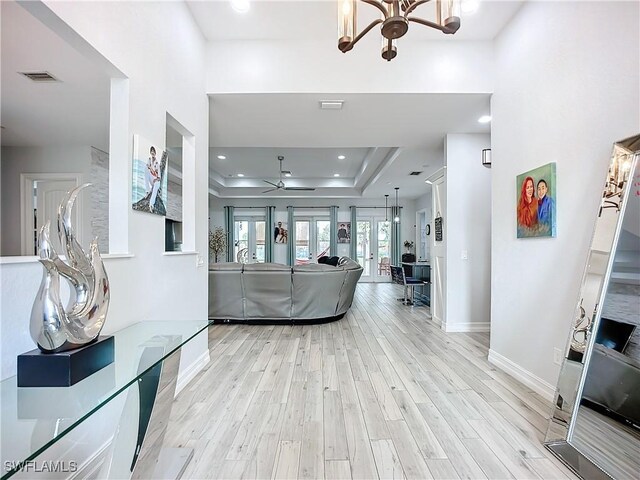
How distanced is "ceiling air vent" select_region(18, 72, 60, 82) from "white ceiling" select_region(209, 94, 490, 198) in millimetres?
1434

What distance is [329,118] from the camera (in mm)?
3855

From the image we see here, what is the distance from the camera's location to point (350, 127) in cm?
412

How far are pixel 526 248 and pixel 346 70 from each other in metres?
2.49

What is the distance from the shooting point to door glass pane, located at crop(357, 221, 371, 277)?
10.8 meters

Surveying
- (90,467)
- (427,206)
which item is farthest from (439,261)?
(427,206)

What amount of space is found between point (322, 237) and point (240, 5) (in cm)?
837

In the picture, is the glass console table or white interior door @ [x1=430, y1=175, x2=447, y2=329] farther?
white interior door @ [x1=430, y1=175, x2=447, y2=329]

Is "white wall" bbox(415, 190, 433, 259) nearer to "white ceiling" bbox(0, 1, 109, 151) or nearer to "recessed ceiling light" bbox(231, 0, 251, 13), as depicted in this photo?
"recessed ceiling light" bbox(231, 0, 251, 13)

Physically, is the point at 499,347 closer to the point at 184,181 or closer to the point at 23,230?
the point at 184,181

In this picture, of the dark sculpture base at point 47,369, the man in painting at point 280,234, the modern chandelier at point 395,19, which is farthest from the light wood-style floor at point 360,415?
the man in painting at point 280,234

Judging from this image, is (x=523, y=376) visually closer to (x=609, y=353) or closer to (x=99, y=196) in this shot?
(x=609, y=353)

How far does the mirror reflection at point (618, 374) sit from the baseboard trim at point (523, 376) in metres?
0.70

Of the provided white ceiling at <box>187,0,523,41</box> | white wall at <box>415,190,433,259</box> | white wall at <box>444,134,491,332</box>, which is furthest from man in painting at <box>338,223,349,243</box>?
white ceiling at <box>187,0,523,41</box>

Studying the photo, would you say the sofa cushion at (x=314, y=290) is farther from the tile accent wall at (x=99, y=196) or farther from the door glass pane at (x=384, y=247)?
the door glass pane at (x=384, y=247)
